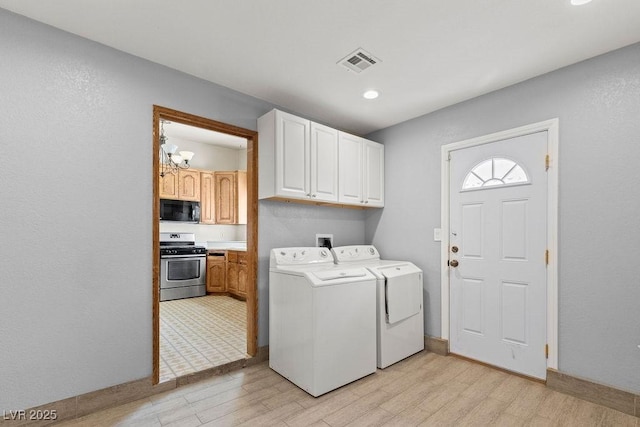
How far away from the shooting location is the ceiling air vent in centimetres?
229

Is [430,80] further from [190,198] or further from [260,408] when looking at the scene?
[190,198]

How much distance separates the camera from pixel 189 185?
5.88 metres

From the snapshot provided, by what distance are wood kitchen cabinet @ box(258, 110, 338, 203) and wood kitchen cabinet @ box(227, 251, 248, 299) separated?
273 centimetres

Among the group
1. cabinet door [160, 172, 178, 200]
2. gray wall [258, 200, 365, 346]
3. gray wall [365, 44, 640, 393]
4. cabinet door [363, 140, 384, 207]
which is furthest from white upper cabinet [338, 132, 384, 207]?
cabinet door [160, 172, 178, 200]

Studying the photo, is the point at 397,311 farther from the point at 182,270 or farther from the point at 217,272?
the point at 182,270

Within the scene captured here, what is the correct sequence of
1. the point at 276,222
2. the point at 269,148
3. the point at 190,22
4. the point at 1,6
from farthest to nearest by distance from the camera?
the point at 276,222, the point at 269,148, the point at 190,22, the point at 1,6

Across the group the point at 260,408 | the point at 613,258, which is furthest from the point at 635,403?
the point at 260,408

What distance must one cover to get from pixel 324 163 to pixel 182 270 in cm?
374

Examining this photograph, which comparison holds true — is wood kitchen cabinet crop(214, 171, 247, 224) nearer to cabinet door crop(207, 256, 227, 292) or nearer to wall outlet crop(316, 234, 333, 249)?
cabinet door crop(207, 256, 227, 292)

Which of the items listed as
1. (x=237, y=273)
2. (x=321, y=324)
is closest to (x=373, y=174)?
(x=321, y=324)

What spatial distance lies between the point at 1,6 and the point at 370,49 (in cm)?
235

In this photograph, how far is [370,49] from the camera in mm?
2225

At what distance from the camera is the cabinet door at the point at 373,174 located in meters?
3.61

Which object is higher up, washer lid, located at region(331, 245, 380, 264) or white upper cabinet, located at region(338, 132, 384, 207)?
white upper cabinet, located at region(338, 132, 384, 207)
